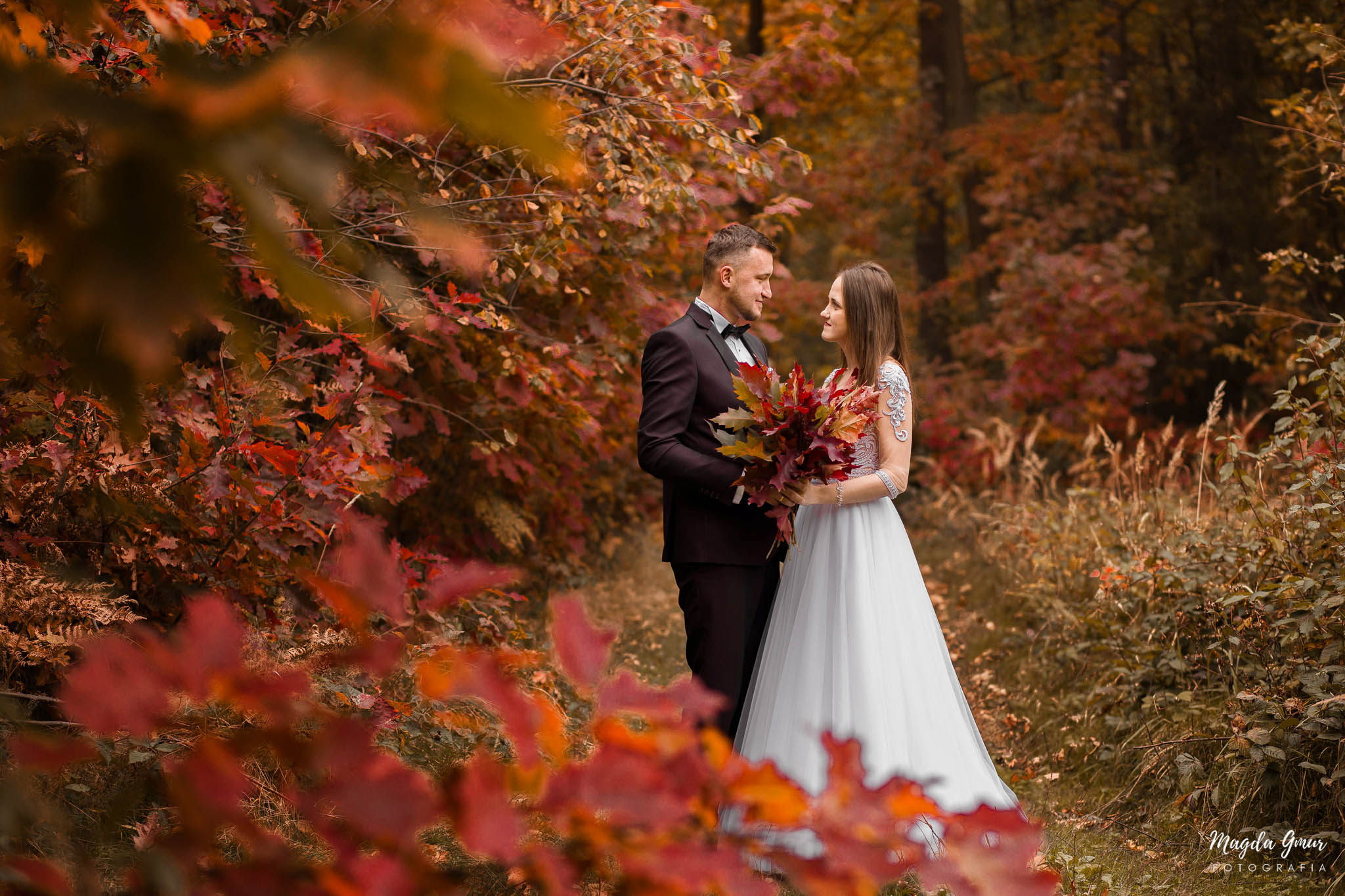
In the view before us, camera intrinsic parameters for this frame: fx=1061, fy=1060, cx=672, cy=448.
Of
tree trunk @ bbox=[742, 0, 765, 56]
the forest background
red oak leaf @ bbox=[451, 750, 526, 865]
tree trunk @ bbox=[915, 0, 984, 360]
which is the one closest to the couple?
the forest background

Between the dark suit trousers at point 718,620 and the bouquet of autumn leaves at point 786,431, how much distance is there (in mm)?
412

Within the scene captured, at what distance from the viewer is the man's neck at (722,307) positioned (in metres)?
4.04

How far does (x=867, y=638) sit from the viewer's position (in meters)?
3.85

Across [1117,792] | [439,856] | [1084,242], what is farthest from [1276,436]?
[1084,242]

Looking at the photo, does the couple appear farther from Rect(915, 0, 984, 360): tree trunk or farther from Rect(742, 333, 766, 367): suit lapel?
Rect(915, 0, 984, 360): tree trunk

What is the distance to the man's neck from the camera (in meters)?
4.04

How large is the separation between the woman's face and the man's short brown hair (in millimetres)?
337

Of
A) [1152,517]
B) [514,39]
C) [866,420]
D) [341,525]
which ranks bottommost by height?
[1152,517]

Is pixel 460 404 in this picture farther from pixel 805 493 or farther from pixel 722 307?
pixel 805 493

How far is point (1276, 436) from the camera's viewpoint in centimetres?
445

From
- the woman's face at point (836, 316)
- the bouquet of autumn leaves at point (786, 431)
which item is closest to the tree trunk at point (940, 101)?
the woman's face at point (836, 316)

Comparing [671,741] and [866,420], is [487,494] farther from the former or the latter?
[671,741]

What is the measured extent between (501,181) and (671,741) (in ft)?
14.8

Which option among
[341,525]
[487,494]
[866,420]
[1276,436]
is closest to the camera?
[866,420]
